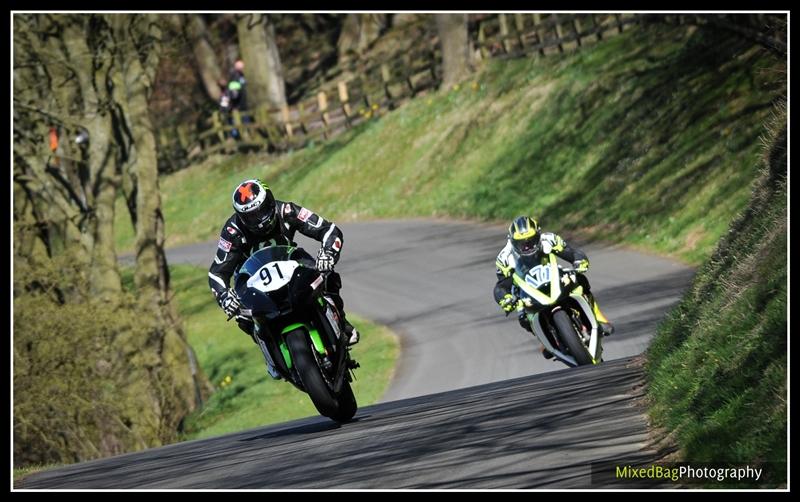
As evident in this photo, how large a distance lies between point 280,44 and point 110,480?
54.9 metres

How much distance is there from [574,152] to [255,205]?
23.5 meters

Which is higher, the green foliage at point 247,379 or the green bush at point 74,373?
the green bush at point 74,373

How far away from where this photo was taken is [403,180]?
37812mm

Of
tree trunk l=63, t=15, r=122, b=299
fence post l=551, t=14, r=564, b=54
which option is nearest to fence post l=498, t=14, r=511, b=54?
fence post l=551, t=14, r=564, b=54

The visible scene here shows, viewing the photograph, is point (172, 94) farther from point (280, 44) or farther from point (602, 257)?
point (602, 257)

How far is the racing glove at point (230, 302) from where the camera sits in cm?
1184

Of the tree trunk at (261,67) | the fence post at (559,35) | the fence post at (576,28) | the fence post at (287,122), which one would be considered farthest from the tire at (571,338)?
the tree trunk at (261,67)

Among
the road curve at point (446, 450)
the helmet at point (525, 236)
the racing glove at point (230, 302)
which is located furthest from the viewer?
the helmet at point (525, 236)

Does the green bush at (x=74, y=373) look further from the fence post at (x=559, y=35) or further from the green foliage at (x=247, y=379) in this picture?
the fence post at (x=559, y=35)

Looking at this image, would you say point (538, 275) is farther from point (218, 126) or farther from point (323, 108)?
point (218, 126)

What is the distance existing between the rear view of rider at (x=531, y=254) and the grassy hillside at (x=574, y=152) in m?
9.73

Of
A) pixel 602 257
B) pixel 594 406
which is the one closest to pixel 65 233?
pixel 602 257

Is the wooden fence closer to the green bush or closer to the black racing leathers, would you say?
the green bush

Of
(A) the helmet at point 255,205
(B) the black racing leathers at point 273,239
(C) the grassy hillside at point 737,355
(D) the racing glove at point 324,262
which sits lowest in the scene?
(C) the grassy hillside at point 737,355
